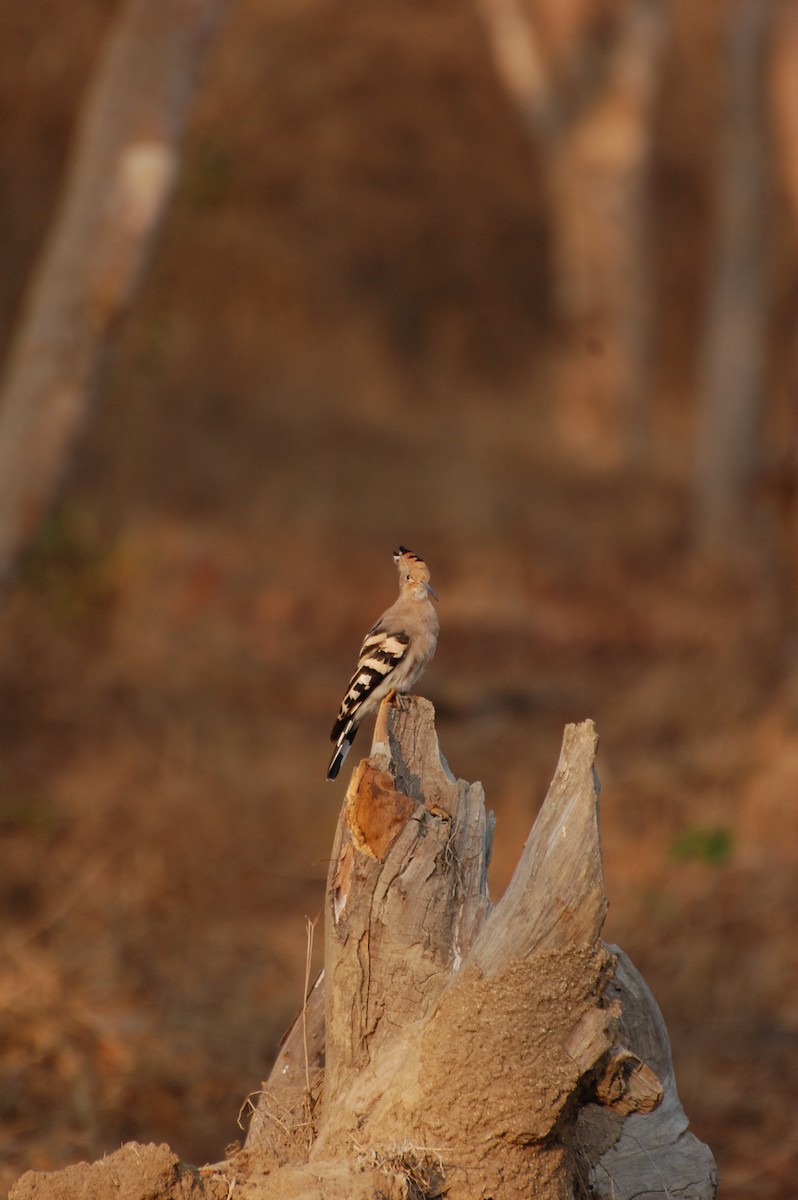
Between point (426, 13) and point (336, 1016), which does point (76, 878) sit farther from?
point (426, 13)

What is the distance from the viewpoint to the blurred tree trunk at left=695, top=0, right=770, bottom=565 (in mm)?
13477

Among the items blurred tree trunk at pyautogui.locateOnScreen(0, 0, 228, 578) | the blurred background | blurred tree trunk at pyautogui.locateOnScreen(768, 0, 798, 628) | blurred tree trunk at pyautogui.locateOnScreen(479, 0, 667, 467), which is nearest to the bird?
the blurred background

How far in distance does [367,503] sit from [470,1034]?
11.5 metres

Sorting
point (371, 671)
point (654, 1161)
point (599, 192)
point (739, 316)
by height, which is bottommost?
point (654, 1161)

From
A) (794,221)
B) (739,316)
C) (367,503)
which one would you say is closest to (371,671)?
(794,221)

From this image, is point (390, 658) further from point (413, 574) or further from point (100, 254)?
point (100, 254)

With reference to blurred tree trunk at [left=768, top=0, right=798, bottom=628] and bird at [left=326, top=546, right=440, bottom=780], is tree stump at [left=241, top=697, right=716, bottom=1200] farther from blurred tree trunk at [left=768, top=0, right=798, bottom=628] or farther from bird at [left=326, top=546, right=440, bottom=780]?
blurred tree trunk at [left=768, top=0, right=798, bottom=628]

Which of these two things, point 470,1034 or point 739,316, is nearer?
point 470,1034

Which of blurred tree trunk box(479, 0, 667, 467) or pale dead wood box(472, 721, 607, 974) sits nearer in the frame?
pale dead wood box(472, 721, 607, 974)

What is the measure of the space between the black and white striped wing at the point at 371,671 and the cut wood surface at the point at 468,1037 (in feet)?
2.90

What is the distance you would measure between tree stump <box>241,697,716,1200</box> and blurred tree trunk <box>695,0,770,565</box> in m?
10.5

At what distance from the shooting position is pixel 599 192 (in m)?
16.2

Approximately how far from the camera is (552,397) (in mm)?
19188

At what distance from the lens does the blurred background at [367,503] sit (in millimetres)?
Result: 6484
